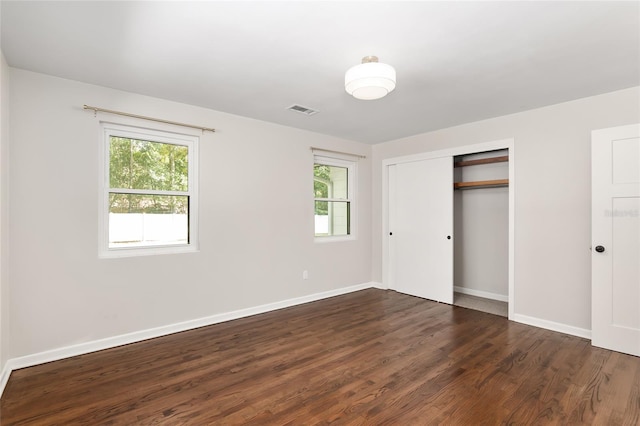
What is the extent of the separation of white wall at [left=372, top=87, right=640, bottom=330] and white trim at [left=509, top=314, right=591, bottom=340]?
0.03 m

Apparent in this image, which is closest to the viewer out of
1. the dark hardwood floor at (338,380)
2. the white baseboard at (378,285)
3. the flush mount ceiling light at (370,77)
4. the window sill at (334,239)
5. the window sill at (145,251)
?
the dark hardwood floor at (338,380)

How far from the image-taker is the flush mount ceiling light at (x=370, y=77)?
7.39 feet

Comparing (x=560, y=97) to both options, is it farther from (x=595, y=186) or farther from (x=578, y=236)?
(x=578, y=236)

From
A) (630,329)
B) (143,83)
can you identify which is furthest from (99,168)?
(630,329)

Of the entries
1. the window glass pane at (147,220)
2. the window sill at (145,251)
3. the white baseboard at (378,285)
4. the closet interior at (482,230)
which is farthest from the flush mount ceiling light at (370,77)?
the white baseboard at (378,285)

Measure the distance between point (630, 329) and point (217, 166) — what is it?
452cm

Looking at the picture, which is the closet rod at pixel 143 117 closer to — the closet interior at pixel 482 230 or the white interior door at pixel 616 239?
the closet interior at pixel 482 230

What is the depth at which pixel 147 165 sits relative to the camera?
3379mm

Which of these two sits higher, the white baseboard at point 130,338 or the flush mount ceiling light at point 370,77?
the flush mount ceiling light at point 370,77

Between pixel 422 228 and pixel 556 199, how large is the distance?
69.4 inches

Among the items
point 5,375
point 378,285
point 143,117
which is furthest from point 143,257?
point 378,285

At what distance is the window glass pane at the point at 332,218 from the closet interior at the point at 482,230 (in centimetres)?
178

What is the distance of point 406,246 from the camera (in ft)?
16.7

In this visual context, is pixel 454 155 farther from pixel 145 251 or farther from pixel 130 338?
pixel 130 338
